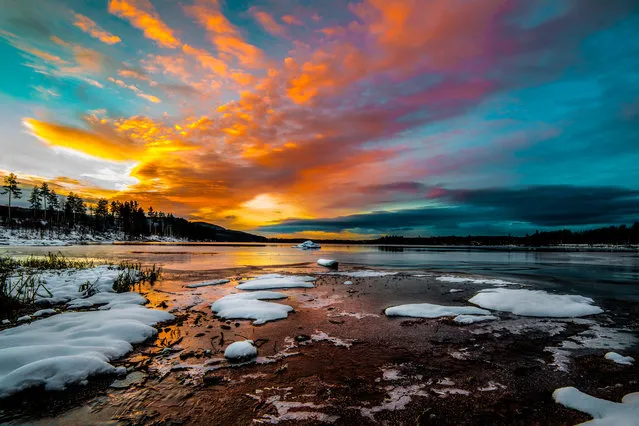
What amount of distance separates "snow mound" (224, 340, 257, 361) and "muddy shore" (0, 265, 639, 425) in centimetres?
23

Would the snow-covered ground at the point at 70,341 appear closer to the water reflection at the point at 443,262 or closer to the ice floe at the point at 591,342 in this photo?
the ice floe at the point at 591,342

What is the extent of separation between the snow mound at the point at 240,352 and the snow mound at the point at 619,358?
924 centimetres

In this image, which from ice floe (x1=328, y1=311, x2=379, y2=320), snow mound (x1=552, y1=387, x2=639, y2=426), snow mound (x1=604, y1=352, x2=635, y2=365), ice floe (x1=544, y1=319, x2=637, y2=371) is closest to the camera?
snow mound (x1=552, y1=387, x2=639, y2=426)

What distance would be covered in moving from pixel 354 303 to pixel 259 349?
7164 millimetres

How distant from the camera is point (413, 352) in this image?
26.7 feet

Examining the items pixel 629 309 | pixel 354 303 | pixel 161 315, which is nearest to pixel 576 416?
pixel 354 303

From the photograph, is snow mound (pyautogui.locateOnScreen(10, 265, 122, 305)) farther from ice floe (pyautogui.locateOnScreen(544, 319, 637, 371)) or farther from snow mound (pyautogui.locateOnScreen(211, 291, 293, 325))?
ice floe (pyautogui.locateOnScreen(544, 319, 637, 371))

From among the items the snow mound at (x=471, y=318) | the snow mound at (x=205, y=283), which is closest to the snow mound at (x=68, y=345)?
the snow mound at (x=205, y=283)

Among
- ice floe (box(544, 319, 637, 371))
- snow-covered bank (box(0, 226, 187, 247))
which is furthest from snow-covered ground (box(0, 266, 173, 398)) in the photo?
snow-covered bank (box(0, 226, 187, 247))

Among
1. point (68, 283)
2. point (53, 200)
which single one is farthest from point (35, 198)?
point (68, 283)

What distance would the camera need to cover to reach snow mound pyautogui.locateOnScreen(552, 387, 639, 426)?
480 centimetres

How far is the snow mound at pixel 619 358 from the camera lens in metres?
7.39

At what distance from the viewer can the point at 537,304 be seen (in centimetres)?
1319

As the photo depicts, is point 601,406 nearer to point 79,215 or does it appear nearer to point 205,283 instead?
point 205,283
